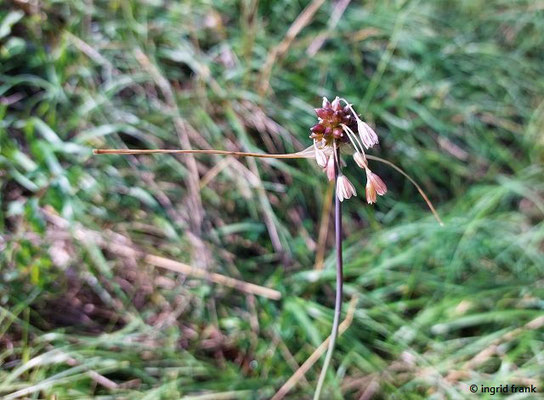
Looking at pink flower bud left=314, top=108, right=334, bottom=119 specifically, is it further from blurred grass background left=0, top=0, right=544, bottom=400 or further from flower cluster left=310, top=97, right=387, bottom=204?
blurred grass background left=0, top=0, right=544, bottom=400

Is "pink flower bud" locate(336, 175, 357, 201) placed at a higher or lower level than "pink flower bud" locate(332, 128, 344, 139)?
lower

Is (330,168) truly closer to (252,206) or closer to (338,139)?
(338,139)

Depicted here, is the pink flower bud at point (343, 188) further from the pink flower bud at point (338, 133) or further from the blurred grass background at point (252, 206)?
the blurred grass background at point (252, 206)

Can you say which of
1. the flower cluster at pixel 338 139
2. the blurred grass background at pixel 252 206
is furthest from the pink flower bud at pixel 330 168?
the blurred grass background at pixel 252 206

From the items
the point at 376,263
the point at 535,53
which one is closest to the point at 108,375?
the point at 376,263

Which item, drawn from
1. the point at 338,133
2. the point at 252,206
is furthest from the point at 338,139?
the point at 252,206

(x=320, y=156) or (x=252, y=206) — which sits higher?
(x=252, y=206)

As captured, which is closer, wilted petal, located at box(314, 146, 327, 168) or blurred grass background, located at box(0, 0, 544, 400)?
wilted petal, located at box(314, 146, 327, 168)

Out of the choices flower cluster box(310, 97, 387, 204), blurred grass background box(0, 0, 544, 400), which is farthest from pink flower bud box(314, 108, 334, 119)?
blurred grass background box(0, 0, 544, 400)

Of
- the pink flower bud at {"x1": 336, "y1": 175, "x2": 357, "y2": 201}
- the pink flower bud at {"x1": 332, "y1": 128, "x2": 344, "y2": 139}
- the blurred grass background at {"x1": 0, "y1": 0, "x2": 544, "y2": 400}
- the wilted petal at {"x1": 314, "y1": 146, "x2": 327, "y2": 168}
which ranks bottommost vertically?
the pink flower bud at {"x1": 336, "y1": 175, "x2": 357, "y2": 201}

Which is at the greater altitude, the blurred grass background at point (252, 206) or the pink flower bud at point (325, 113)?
the blurred grass background at point (252, 206)
